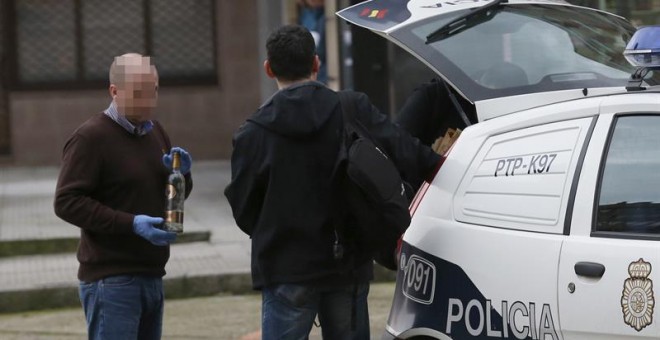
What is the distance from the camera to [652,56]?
4.45m

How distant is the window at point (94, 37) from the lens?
1480cm

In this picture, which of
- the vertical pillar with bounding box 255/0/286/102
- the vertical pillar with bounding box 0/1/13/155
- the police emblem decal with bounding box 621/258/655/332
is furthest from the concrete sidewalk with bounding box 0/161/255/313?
the police emblem decal with bounding box 621/258/655/332

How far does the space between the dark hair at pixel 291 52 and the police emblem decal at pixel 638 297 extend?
1414 mm

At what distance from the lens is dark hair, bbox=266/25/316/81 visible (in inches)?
183

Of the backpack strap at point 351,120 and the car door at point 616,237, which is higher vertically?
the backpack strap at point 351,120

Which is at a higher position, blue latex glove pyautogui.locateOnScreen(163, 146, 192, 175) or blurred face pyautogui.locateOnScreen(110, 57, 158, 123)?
blurred face pyautogui.locateOnScreen(110, 57, 158, 123)

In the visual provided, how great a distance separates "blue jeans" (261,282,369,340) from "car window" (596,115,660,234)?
39.9 inches

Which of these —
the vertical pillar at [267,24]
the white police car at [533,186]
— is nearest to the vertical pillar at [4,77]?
the vertical pillar at [267,24]

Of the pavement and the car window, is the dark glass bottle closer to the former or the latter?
the car window

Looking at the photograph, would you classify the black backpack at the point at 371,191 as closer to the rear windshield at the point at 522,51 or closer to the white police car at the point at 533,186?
the white police car at the point at 533,186

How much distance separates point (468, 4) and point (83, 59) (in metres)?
9.96

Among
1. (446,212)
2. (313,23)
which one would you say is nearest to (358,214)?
(446,212)

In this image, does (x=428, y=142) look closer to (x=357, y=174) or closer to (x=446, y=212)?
(x=446, y=212)

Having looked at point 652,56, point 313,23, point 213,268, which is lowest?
point 213,268
